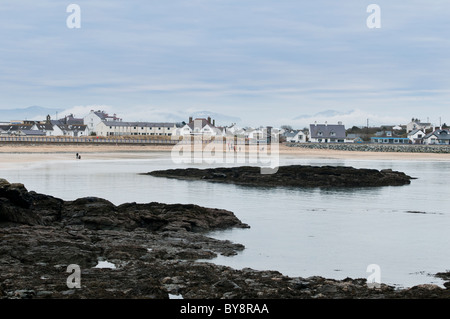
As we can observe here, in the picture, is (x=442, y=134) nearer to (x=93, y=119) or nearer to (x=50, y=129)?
(x=93, y=119)

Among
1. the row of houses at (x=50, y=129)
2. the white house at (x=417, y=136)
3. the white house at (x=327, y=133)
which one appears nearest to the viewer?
the white house at (x=327, y=133)

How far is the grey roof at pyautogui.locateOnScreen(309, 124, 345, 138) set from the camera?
13062cm

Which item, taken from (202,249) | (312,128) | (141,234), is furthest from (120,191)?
(312,128)

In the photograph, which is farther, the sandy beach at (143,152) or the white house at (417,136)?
the white house at (417,136)

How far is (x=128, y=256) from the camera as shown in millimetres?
15133

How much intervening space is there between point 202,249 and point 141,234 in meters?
2.68

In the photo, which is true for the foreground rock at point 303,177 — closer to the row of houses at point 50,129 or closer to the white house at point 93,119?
the row of houses at point 50,129

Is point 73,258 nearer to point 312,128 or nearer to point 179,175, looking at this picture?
point 179,175

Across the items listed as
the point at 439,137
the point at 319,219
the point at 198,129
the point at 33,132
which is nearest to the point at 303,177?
the point at 319,219

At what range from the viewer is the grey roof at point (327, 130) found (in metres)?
131

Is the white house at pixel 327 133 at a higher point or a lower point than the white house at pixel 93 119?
lower

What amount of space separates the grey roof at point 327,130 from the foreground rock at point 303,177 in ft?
284

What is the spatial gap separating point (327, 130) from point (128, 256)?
119 m

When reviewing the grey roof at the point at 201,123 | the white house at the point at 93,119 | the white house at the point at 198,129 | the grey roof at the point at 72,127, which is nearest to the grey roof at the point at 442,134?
the white house at the point at 198,129
